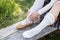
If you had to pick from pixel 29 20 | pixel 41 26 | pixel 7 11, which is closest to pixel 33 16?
pixel 29 20

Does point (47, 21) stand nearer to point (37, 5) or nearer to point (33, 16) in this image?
point (33, 16)

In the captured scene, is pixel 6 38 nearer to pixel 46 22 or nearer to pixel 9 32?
pixel 9 32

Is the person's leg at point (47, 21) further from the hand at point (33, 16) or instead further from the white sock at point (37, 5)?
the white sock at point (37, 5)

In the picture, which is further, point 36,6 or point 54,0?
point 36,6

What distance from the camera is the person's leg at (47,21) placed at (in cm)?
258

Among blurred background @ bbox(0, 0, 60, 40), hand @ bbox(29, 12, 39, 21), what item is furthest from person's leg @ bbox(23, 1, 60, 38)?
blurred background @ bbox(0, 0, 60, 40)

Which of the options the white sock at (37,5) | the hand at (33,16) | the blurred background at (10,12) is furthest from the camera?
the blurred background at (10,12)

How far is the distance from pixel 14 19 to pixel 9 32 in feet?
1.82

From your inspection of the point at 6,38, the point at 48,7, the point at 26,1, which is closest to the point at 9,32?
the point at 6,38

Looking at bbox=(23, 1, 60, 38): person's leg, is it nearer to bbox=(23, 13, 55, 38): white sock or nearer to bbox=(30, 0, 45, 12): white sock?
bbox=(23, 13, 55, 38): white sock

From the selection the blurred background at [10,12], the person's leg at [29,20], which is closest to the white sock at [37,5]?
the person's leg at [29,20]

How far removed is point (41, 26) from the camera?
2.63 m

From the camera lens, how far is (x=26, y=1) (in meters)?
3.87

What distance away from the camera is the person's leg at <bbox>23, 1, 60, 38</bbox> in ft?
8.45
